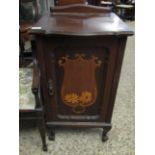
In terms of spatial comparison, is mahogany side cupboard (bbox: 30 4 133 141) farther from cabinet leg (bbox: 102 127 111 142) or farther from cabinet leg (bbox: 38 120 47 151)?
cabinet leg (bbox: 38 120 47 151)

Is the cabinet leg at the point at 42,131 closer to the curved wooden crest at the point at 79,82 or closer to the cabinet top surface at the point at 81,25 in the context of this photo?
the curved wooden crest at the point at 79,82

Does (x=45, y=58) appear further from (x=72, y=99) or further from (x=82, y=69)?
(x=72, y=99)

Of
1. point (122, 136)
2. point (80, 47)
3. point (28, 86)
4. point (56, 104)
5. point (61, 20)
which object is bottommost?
point (122, 136)

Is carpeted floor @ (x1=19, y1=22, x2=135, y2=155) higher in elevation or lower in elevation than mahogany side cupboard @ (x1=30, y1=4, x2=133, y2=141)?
lower

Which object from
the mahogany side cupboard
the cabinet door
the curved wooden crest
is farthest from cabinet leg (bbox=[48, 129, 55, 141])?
the curved wooden crest

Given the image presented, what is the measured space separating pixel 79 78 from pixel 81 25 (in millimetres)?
311

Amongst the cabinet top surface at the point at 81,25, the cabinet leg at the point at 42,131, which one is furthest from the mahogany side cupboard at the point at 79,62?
the cabinet leg at the point at 42,131

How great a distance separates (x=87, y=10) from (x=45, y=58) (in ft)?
1.80

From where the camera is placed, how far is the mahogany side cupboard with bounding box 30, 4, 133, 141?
120cm

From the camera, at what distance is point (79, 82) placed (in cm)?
136

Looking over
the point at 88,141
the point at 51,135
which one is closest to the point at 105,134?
the point at 88,141

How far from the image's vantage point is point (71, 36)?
117 cm
